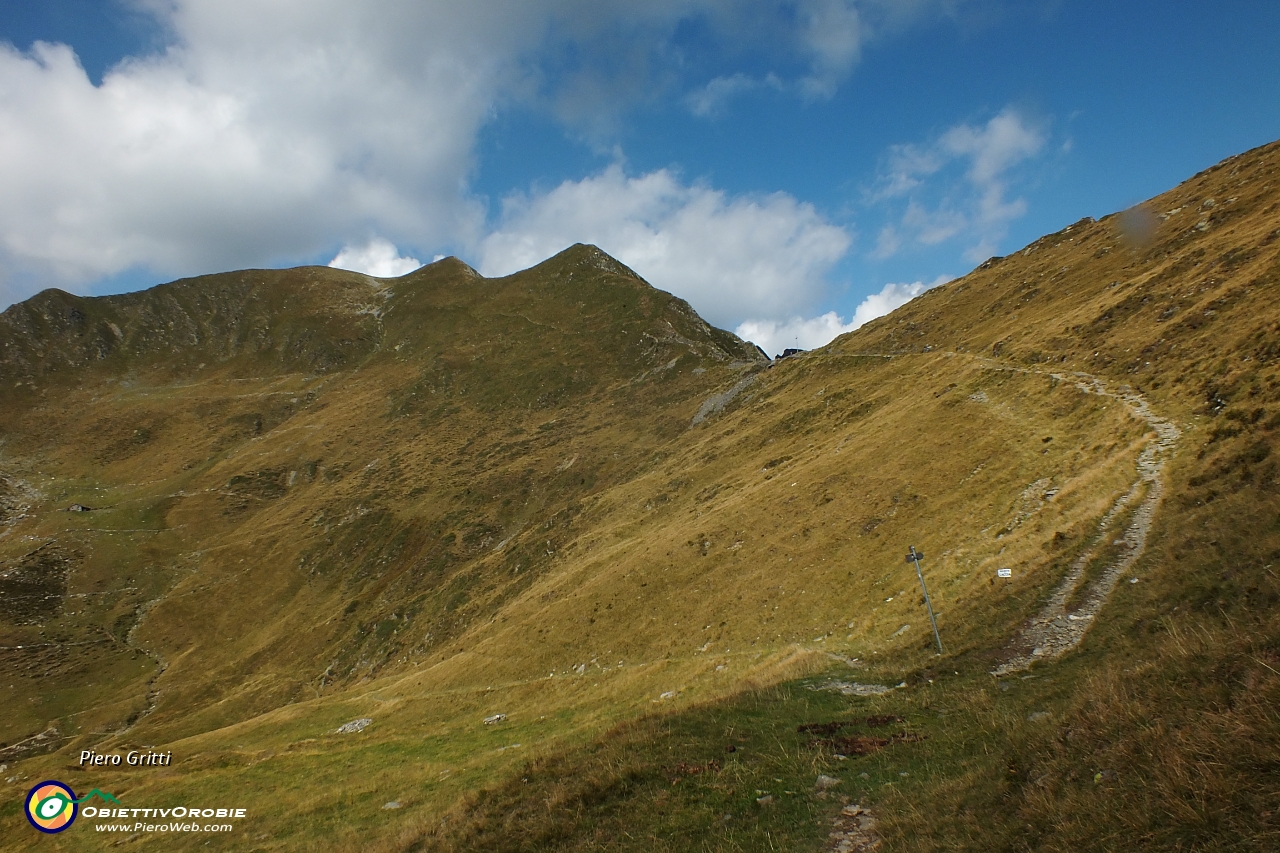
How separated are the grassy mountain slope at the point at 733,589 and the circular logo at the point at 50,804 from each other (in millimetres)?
5821

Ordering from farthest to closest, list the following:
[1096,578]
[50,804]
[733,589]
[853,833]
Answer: [733,589], [50,804], [1096,578], [853,833]

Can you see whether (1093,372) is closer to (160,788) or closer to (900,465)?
(900,465)

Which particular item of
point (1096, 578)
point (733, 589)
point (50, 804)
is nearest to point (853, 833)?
point (1096, 578)

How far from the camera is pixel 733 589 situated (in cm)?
3766

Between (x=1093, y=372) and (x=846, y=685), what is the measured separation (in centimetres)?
3537

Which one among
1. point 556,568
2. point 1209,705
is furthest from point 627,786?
point 556,568

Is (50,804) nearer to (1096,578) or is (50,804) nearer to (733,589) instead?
(733,589)

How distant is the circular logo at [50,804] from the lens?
65.4 feet

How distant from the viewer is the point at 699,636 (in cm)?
3494

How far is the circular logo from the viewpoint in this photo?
1992 centimetres

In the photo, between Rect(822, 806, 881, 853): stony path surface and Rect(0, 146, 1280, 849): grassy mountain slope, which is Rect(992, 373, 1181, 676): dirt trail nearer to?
Rect(0, 146, 1280, 849): grassy mountain slope

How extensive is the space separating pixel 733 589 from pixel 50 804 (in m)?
33.2

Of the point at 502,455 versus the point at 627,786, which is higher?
the point at 502,455

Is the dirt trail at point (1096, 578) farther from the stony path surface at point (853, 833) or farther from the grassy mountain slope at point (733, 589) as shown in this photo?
the stony path surface at point (853, 833)
